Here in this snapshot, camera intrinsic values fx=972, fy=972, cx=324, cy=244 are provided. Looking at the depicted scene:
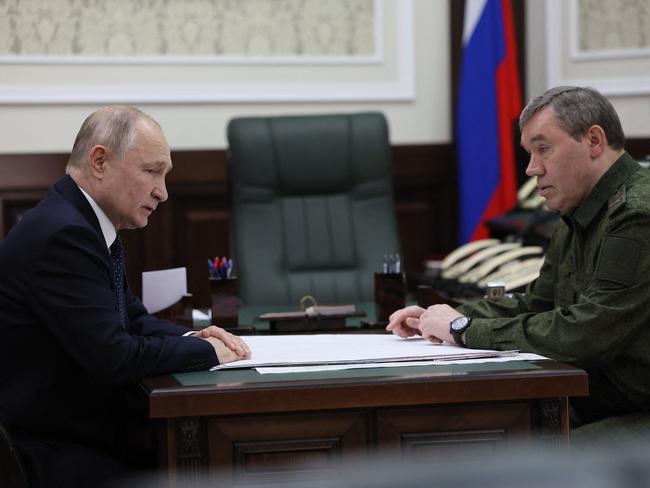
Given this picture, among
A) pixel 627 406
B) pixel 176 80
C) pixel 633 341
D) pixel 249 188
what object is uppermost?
pixel 176 80

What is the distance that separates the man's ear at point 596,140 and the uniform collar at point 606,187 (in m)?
0.05

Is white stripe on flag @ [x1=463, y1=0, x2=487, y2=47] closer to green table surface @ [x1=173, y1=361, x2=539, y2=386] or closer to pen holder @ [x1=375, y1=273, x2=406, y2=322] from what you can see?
pen holder @ [x1=375, y1=273, x2=406, y2=322]

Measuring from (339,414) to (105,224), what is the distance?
69 centimetres

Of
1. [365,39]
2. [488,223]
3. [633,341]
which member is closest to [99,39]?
[365,39]

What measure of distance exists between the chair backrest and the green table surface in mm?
315

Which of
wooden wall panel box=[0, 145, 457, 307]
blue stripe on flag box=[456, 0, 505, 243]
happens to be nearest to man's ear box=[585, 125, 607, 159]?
wooden wall panel box=[0, 145, 457, 307]

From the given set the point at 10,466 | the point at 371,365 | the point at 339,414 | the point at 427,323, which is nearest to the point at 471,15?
the point at 427,323

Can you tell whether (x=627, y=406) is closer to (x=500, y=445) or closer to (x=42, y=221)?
(x=500, y=445)

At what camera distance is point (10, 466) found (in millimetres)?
1767

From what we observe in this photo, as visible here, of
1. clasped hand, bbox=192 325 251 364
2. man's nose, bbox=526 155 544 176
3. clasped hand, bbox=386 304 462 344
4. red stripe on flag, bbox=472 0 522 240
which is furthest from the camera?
red stripe on flag, bbox=472 0 522 240

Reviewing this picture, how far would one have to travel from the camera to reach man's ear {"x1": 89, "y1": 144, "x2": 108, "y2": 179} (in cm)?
204

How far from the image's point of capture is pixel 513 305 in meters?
2.53

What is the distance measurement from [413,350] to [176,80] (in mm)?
3303

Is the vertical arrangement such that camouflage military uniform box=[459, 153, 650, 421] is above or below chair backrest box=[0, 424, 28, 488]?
above
